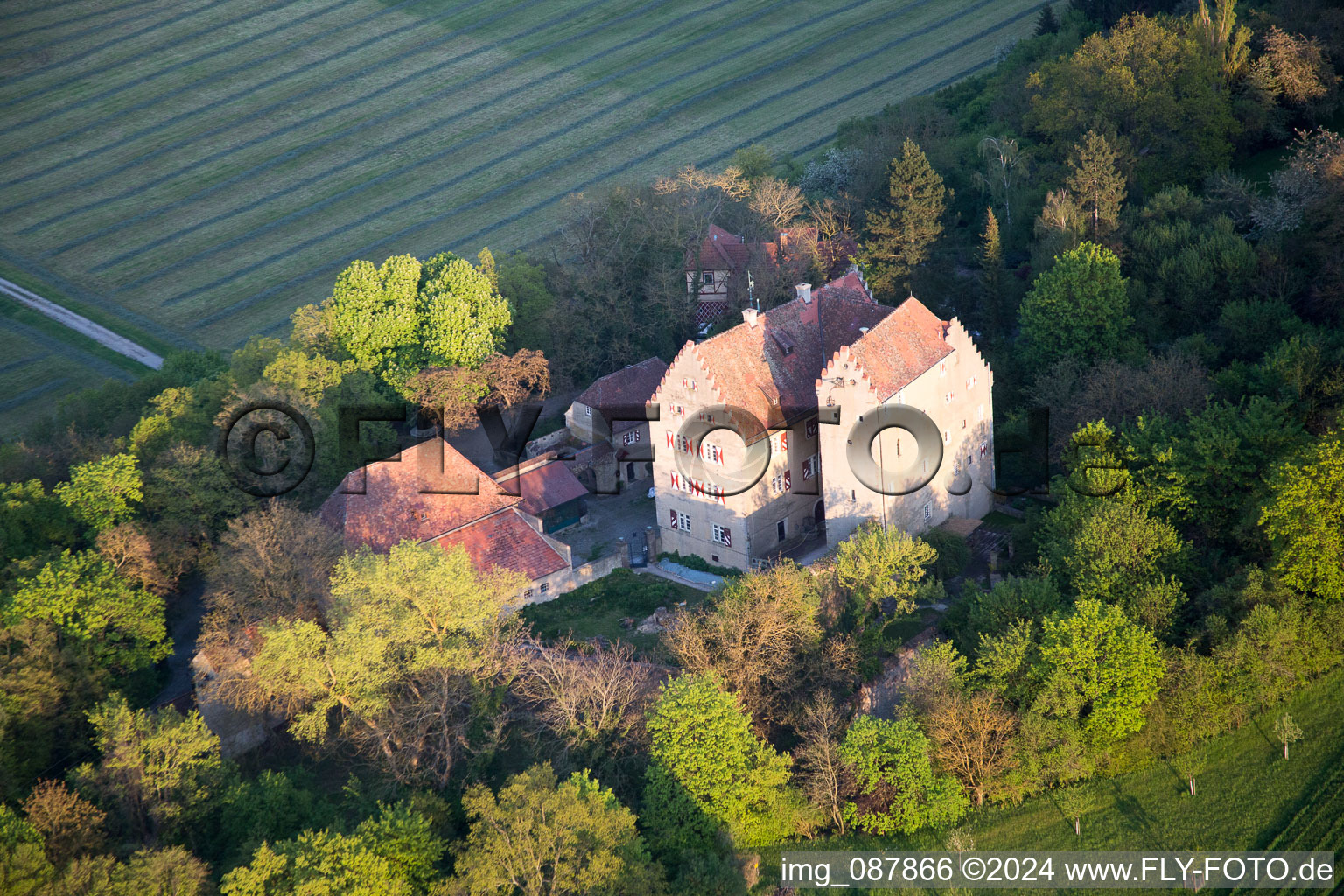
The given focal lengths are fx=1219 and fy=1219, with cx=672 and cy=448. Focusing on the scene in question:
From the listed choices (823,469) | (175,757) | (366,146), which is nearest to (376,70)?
(366,146)

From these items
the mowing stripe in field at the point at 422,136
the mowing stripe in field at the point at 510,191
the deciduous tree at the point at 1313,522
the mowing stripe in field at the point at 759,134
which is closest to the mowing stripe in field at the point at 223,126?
the mowing stripe in field at the point at 422,136

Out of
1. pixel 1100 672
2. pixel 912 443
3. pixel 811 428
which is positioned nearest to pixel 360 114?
pixel 811 428

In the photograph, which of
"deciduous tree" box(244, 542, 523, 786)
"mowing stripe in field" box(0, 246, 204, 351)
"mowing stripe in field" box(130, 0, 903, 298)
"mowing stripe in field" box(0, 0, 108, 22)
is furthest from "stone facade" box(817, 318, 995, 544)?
"mowing stripe in field" box(0, 0, 108, 22)

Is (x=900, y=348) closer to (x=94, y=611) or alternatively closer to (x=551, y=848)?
(x=551, y=848)

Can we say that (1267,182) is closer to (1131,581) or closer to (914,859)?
(1131,581)

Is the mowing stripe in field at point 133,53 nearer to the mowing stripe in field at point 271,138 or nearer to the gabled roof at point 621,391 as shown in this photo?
the mowing stripe in field at point 271,138

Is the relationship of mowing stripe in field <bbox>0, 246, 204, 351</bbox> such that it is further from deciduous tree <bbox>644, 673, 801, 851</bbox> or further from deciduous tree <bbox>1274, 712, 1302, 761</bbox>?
deciduous tree <bbox>1274, 712, 1302, 761</bbox>
